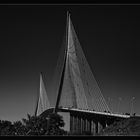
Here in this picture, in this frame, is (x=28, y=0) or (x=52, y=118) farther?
(x=52, y=118)

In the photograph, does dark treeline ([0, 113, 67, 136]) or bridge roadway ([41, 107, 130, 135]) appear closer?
dark treeline ([0, 113, 67, 136])

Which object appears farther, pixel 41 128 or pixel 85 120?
pixel 85 120

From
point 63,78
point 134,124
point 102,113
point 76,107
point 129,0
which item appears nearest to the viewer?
point 129,0

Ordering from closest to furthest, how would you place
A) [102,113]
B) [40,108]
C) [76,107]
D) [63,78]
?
1. [102,113]
2. [63,78]
3. [76,107]
4. [40,108]

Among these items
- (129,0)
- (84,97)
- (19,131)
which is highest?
(129,0)

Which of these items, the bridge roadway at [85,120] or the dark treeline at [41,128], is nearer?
the dark treeline at [41,128]

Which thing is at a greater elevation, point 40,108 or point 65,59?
point 65,59

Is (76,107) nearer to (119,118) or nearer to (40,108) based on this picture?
(119,118)

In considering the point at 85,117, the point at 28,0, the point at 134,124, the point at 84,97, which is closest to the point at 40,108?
the point at 85,117
